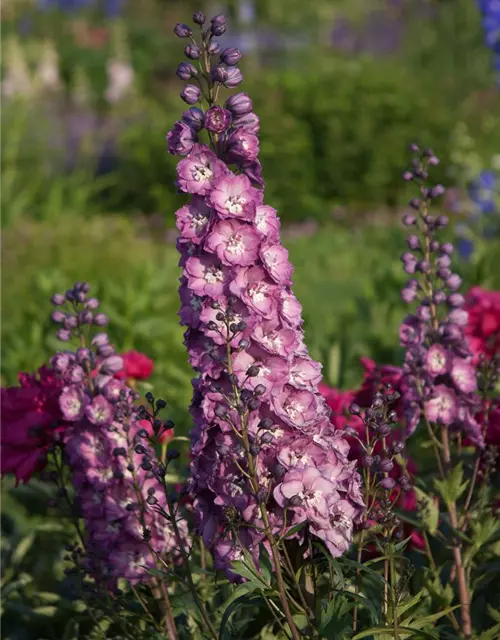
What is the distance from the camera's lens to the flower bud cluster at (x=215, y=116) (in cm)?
174

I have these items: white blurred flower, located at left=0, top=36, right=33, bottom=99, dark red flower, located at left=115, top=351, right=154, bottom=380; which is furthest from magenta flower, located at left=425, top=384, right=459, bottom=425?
white blurred flower, located at left=0, top=36, right=33, bottom=99

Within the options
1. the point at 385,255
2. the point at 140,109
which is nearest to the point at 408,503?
the point at 385,255

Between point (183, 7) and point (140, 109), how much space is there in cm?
1277

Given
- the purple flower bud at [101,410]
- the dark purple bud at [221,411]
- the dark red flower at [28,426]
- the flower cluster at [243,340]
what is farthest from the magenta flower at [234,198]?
the dark red flower at [28,426]

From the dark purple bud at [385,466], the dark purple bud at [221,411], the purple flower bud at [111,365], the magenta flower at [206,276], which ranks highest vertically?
the magenta flower at [206,276]

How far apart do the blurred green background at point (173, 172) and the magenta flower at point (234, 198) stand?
1.28 metres

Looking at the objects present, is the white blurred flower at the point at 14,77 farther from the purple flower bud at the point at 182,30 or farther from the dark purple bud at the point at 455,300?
the purple flower bud at the point at 182,30

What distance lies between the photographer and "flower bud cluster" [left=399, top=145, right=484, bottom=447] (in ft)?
7.20

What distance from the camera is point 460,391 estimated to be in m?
2.21

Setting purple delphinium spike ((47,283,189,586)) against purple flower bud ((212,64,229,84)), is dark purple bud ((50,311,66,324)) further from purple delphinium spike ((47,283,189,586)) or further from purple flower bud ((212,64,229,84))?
purple flower bud ((212,64,229,84))

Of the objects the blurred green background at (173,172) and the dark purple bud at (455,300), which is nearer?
the dark purple bud at (455,300)

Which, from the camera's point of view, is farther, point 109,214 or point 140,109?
point 140,109

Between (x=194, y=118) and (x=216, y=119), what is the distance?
58mm

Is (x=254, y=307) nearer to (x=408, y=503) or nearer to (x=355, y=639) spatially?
(x=355, y=639)
